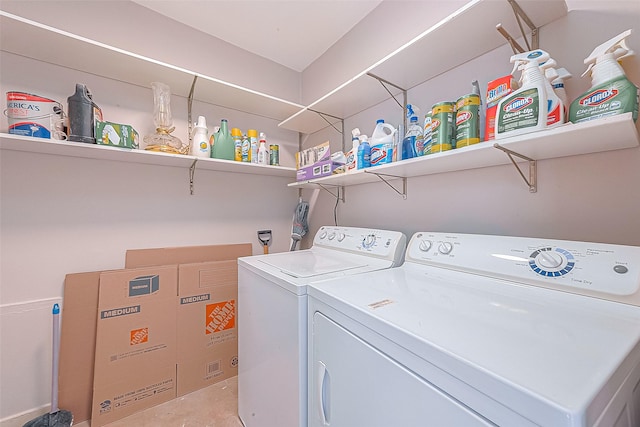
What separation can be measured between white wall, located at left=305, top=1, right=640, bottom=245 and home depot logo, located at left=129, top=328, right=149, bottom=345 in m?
1.82

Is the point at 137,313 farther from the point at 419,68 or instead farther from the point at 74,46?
the point at 419,68

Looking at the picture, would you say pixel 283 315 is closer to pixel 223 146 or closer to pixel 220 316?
pixel 220 316

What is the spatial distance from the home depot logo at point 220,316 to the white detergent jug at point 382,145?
1.53 m

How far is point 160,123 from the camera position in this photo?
164cm

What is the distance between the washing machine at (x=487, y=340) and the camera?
0.40 metres

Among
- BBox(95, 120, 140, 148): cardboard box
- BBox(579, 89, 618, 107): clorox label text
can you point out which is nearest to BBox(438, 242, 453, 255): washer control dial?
BBox(579, 89, 618, 107): clorox label text

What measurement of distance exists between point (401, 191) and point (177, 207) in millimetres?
1648

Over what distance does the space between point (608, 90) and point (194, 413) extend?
8.07ft

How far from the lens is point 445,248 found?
1.07 meters

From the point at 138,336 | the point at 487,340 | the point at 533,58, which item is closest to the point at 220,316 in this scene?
the point at 138,336

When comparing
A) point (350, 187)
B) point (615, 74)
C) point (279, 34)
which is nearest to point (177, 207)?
point (350, 187)

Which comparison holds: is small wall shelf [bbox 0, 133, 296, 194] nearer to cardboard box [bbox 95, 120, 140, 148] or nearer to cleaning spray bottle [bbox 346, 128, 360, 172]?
cardboard box [bbox 95, 120, 140, 148]

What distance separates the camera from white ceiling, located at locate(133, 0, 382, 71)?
1.67m

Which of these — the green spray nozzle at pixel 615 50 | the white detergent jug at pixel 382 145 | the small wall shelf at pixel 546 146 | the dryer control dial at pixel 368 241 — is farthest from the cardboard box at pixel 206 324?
the green spray nozzle at pixel 615 50
